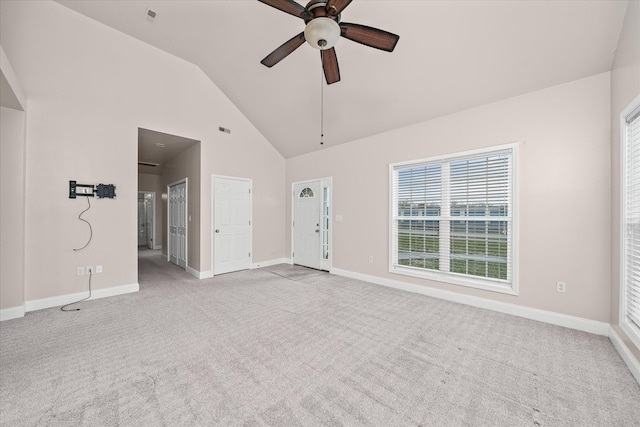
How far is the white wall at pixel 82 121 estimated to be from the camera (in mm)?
3246

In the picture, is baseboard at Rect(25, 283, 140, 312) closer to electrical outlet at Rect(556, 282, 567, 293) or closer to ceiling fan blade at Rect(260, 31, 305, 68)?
ceiling fan blade at Rect(260, 31, 305, 68)

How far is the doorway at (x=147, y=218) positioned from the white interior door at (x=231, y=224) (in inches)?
210

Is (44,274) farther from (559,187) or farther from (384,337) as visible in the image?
(559,187)

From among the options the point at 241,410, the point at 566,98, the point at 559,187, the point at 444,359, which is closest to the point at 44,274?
the point at 241,410

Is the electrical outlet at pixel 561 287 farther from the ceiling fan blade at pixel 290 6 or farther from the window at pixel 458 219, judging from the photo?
the ceiling fan blade at pixel 290 6

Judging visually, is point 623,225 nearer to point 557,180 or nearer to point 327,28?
point 557,180

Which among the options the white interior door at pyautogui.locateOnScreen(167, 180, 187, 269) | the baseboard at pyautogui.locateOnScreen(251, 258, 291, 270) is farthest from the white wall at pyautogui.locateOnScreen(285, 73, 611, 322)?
the white interior door at pyautogui.locateOnScreen(167, 180, 187, 269)

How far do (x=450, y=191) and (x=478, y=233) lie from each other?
0.71 metres

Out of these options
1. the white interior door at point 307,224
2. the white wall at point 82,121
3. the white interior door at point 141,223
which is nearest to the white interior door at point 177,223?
the white wall at point 82,121

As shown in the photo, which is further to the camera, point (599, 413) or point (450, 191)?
point (450, 191)

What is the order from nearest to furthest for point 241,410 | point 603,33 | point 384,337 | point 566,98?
point 241,410 < point 603,33 < point 384,337 < point 566,98

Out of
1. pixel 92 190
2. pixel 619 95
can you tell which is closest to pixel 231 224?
pixel 92 190

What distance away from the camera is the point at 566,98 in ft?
9.19

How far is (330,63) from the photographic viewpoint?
234cm
